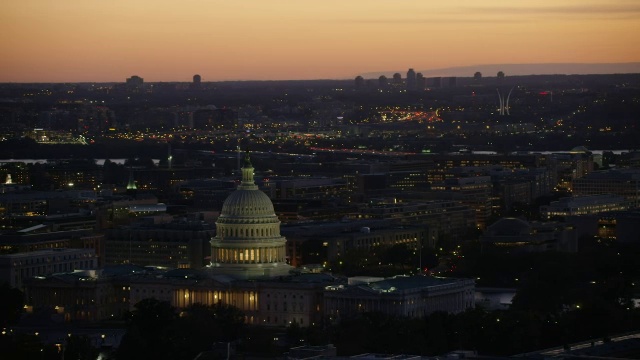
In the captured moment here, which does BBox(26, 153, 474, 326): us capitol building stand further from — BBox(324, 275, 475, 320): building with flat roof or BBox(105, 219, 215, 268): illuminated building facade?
BBox(105, 219, 215, 268): illuminated building facade

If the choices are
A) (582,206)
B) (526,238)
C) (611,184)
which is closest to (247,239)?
(526,238)

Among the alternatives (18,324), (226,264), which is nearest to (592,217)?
(226,264)

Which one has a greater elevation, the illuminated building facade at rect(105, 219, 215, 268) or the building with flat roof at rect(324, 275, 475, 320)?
the building with flat roof at rect(324, 275, 475, 320)

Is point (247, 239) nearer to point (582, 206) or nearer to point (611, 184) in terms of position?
point (582, 206)

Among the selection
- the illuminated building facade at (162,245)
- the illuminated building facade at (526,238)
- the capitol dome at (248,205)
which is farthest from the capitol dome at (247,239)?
the illuminated building facade at (526,238)

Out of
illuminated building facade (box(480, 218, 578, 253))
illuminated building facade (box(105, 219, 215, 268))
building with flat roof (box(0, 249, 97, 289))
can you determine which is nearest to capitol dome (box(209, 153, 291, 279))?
building with flat roof (box(0, 249, 97, 289))

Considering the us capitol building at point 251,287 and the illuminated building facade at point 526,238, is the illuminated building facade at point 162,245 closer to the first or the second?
the us capitol building at point 251,287
